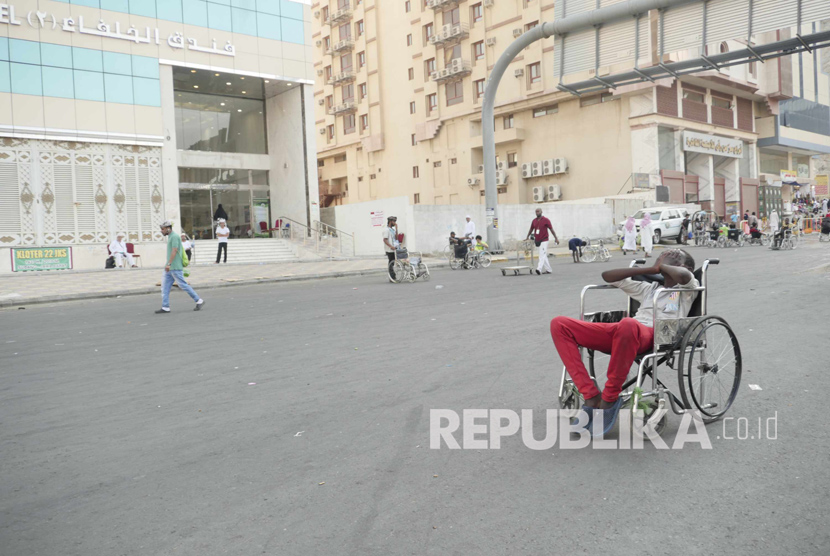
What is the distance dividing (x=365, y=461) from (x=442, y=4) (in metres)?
51.8

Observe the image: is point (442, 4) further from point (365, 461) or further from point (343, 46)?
point (365, 461)

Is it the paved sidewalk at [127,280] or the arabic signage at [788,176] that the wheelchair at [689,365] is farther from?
the arabic signage at [788,176]

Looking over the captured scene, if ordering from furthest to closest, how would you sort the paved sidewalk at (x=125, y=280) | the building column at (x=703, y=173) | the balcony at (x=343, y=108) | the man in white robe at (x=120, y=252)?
the balcony at (x=343, y=108) < the building column at (x=703, y=173) < the man in white robe at (x=120, y=252) < the paved sidewalk at (x=125, y=280)

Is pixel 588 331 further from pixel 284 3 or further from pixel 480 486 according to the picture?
pixel 284 3

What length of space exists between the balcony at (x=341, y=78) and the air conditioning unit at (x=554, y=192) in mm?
23754

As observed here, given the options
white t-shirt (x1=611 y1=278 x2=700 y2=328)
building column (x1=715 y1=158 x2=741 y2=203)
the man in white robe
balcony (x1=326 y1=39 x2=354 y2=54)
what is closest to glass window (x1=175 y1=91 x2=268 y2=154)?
the man in white robe

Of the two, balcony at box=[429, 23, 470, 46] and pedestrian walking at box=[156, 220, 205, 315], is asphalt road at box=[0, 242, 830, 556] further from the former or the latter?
balcony at box=[429, 23, 470, 46]

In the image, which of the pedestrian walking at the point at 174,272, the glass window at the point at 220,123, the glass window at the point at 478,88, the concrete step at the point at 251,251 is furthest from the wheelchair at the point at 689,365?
the glass window at the point at 478,88

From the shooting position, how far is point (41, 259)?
28062mm

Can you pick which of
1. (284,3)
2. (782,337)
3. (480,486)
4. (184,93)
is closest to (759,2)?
(782,337)

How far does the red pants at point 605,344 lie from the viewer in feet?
13.1

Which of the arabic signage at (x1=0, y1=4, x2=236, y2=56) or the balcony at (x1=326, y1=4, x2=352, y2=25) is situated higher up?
the balcony at (x1=326, y1=4, x2=352, y2=25)

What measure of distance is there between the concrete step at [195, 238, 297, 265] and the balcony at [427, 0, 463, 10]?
26.3 metres

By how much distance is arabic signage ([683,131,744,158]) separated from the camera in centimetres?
4581
